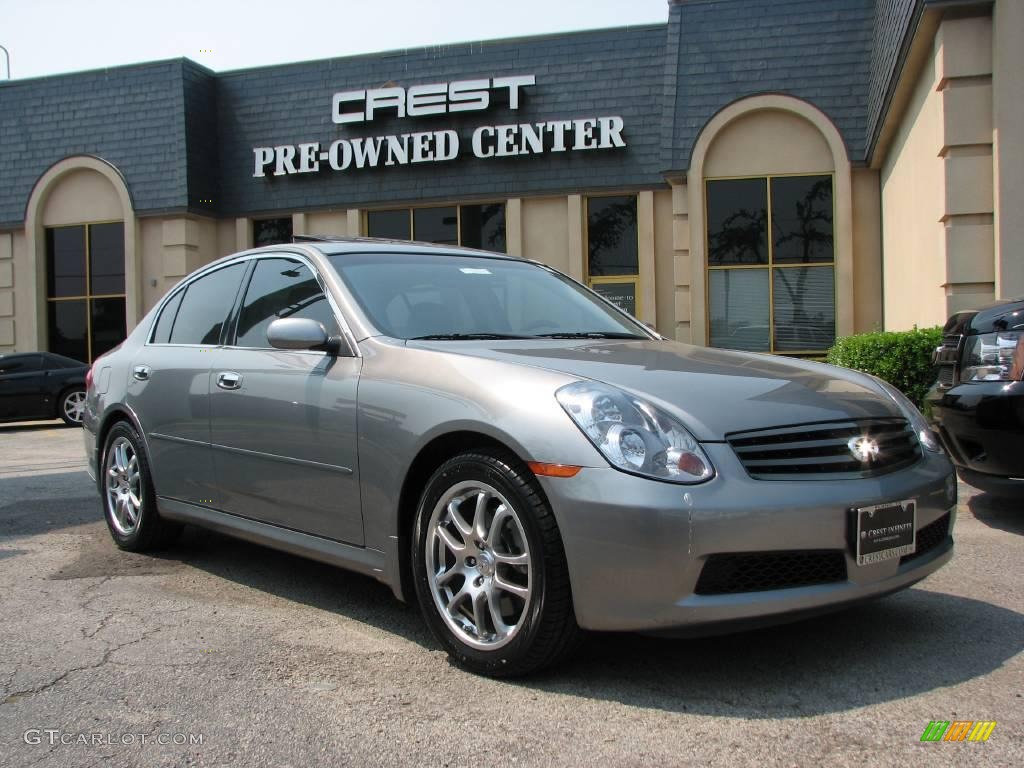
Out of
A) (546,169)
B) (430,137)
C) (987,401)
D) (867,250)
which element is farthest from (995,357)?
(430,137)

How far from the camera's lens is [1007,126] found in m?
9.03

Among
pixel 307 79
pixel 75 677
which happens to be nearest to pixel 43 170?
pixel 307 79

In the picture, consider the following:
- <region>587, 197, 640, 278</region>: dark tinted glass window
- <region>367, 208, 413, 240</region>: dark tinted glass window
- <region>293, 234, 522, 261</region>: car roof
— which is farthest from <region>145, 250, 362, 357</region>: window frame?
<region>367, 208, 413, 240</region>: dark tinted glass window

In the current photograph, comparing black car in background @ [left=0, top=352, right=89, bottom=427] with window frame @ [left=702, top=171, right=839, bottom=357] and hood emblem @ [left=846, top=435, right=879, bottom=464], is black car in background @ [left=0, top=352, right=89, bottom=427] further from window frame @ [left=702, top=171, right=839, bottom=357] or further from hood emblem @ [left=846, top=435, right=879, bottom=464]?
hood emblem @ [left=846, top=435, right=879, bottom=464]

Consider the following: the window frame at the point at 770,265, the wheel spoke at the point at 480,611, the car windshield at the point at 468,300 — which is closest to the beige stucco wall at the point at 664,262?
the window frame at the point at 770,265

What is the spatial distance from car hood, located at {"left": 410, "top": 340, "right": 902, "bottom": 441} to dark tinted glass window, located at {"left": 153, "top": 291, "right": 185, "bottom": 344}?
7.09 feet

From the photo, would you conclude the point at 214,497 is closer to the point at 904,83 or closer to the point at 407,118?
the point at 904,83

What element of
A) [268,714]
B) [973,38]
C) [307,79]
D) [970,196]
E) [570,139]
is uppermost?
[307,79]

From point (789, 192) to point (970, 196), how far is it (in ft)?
21.9

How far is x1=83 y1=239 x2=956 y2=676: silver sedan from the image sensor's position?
2898 mm

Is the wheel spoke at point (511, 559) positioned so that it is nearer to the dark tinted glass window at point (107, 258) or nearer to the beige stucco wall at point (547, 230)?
the beige stucco wall at point (547, 230)

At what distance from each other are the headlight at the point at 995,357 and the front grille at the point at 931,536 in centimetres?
177

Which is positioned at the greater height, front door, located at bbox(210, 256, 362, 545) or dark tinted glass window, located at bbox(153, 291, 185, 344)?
dark tinted glass window, located at bbox(153, 291, 185, 344)

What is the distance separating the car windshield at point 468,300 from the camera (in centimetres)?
404
